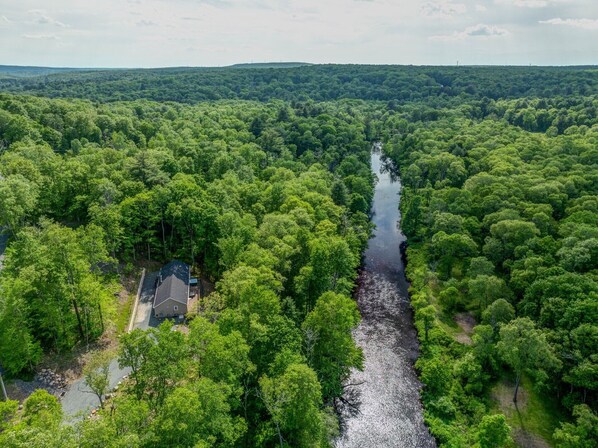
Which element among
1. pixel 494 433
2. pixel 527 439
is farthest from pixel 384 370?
pixel 527 439

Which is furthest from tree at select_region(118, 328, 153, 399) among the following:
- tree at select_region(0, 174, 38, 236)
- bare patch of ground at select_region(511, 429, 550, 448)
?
bare patch of ground at select_region(511, 429, 550, 448)

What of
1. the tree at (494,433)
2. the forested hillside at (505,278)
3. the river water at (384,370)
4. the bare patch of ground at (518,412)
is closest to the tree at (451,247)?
the forested hillside at (505,278)

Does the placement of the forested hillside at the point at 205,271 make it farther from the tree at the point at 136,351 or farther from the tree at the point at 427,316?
the tree at the point at 427,316

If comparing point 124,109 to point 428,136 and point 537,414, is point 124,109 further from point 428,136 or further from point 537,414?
point 537,414

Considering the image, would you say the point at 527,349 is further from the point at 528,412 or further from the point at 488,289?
the point at 488,289

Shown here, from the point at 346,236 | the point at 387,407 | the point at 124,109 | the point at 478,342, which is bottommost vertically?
the point at 387,407

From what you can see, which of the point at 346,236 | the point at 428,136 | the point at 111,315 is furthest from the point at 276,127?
the point at 111,315
